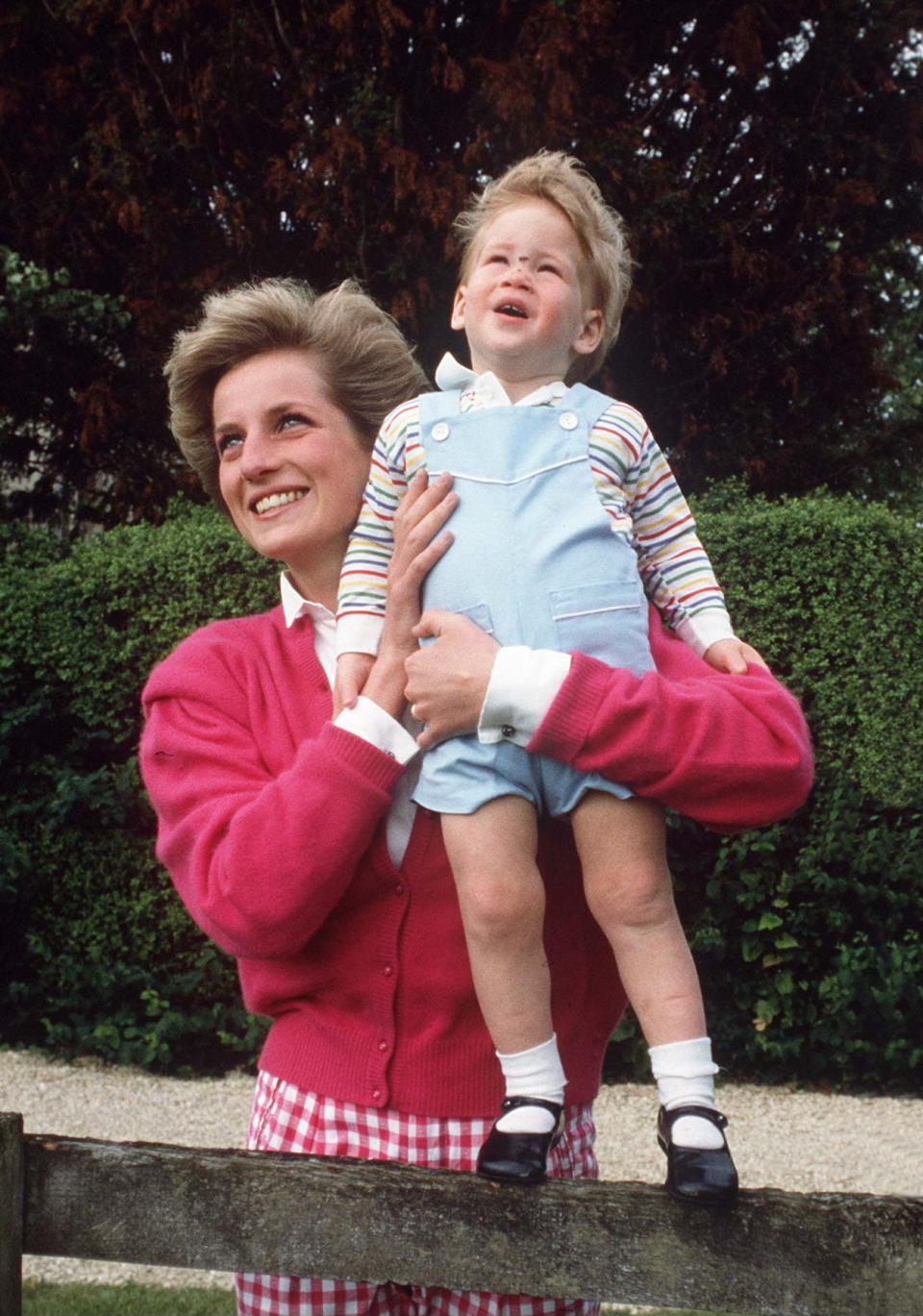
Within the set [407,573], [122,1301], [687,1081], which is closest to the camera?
[687,1081]

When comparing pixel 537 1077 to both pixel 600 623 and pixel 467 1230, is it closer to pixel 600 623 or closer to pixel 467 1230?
pixel 467 1230

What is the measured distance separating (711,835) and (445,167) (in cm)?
396

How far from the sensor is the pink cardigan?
148 cm

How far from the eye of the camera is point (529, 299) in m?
1.74

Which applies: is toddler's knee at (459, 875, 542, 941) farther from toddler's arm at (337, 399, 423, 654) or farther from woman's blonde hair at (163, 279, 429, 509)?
woman's blonde hair at (163, 279, 429, 509)

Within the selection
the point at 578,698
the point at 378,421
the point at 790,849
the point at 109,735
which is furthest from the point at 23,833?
the point at 578,698

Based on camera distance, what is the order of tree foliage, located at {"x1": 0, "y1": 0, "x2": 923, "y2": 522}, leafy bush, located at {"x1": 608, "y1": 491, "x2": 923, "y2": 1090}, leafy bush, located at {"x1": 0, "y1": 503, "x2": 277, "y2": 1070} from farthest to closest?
tree foliage, located at {"x1": 0, "y1": 0, "x2": 923, "y2": 522} < leafy bush, located at {"x1": 0, "y1": 503, "x2": 277, "y2": 1070} < leafy bush, located at {"x1": 608, "y1": 491, "x2": 923, "y2": 1090}

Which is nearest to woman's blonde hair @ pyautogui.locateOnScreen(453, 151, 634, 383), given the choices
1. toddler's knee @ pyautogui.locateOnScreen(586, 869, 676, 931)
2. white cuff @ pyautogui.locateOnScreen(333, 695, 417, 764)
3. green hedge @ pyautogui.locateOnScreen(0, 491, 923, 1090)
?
white cuff @ pyautogui.locateOnScreen(333, 695, 417, 764)

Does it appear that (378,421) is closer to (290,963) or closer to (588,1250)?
(290,963)

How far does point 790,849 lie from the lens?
5547mm

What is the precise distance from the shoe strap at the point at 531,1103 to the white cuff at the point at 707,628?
66 cm

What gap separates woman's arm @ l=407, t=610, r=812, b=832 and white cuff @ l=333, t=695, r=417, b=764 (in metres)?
0.06

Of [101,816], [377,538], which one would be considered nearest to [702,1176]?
[377,538]

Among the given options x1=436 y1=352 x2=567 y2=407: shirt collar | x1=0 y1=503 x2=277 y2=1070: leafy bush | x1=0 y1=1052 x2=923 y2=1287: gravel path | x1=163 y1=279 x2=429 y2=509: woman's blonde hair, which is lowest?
x1=0 y1=1052 x2=923 y2=1287: gravel path
